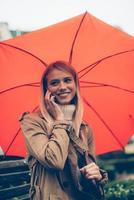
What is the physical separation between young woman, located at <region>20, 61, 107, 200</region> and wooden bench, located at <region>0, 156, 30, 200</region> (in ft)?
5.69

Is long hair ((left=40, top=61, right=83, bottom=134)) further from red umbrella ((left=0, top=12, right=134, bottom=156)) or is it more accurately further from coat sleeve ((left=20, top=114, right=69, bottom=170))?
red umbrella ((left=0, top=12, right=134, bottom=156))

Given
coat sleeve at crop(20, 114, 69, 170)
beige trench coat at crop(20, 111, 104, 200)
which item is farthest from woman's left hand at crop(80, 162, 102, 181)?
coat sleeve at crop(20, 114, 69, 170)

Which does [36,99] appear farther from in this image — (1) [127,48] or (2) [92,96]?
(1) [127,48]

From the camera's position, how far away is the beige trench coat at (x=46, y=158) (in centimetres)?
265

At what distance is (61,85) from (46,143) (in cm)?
64

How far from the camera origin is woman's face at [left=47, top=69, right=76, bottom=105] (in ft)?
10.5

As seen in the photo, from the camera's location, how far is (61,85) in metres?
3.21

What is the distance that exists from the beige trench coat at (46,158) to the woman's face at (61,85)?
32 centimetres

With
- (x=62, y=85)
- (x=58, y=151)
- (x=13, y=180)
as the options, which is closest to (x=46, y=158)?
(x=58, y=151)

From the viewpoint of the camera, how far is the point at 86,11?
351 cm

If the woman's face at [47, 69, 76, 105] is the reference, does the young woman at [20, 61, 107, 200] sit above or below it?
below

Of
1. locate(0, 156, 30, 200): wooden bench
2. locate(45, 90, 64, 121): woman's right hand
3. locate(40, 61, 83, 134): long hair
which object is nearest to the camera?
locate(45, 90, 64, 121): woman's right hand

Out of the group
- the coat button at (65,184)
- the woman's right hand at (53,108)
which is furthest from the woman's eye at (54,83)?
the coat button at (65,184)

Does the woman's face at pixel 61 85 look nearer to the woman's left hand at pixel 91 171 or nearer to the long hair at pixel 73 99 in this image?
the long hair at pixel 73 99
